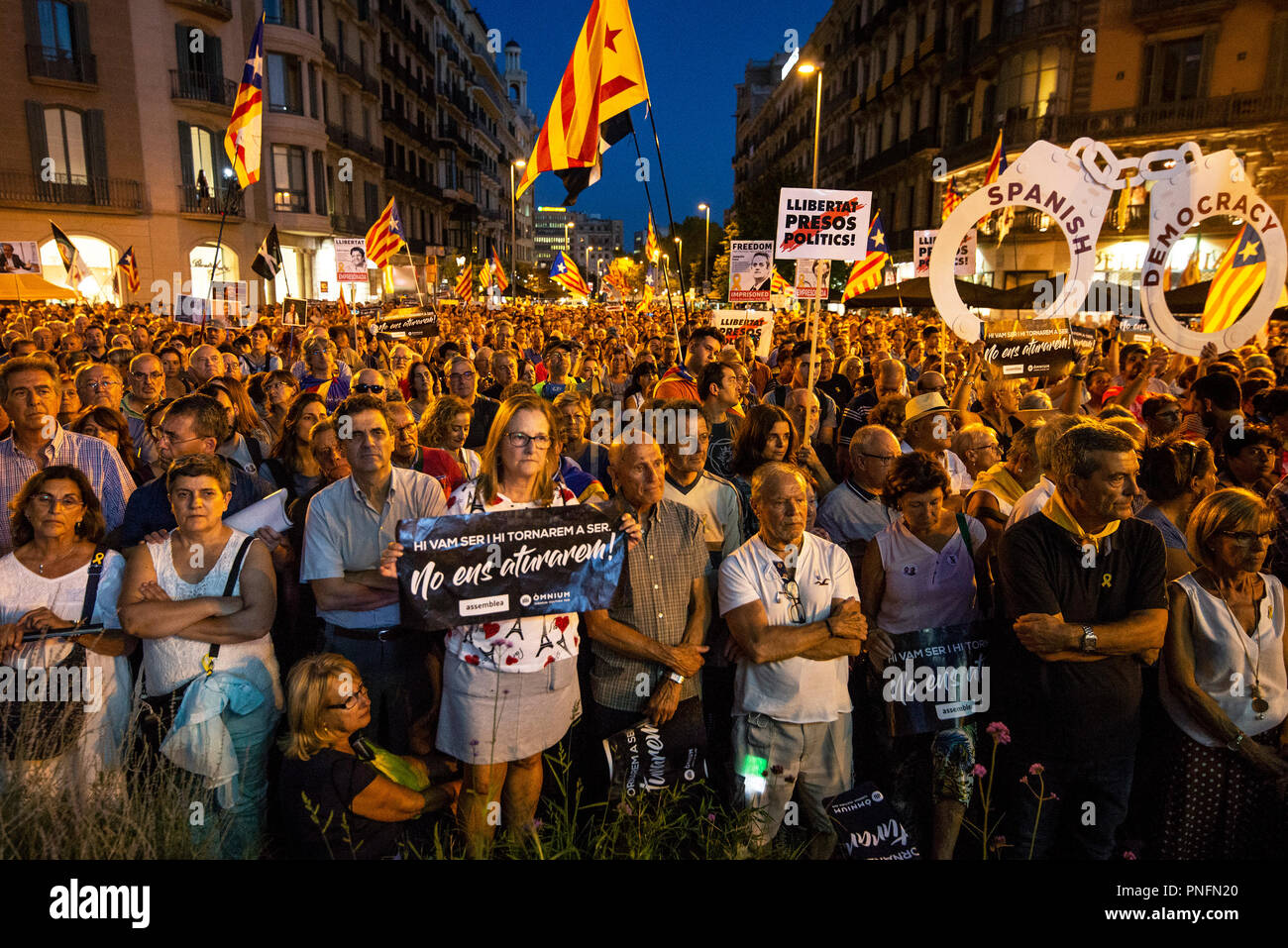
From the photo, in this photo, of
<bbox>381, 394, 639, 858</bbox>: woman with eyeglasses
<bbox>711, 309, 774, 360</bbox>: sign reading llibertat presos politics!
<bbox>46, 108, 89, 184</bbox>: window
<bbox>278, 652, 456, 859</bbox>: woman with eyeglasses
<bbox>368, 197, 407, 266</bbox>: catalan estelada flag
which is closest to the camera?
<bbox>278, 652, 456, 859</bbox>: woman with eyeglasses

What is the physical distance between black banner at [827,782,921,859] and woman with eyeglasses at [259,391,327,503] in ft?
10.9

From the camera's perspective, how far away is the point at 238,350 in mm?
10703

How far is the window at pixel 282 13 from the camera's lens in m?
33.6

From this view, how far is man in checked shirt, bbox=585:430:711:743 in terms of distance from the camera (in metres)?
3.30

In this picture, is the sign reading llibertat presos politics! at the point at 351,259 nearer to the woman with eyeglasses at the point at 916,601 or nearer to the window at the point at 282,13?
the woman with eyeglasses at the point at 916,601

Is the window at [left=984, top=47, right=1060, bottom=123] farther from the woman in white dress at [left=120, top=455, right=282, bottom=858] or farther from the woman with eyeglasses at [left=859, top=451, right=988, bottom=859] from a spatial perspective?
the woman in white dress at [left=120, top=455, right=282, bottom=858]

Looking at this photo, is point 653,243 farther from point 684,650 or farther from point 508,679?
point 508,679

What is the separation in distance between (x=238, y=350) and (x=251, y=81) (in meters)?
3.92

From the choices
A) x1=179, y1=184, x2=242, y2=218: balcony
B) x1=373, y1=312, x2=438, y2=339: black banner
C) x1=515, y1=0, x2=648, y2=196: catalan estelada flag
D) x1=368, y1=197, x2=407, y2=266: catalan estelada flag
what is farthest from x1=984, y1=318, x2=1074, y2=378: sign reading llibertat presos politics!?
x1=179, y1=184, x2=242, y2=218: balcony

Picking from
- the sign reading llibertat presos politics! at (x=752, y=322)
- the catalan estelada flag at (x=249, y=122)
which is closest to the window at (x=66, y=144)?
the catalan estelada flag at (x=249, y=122)

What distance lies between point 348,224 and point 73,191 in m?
13.5

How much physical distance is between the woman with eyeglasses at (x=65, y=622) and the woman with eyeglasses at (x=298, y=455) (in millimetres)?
1474

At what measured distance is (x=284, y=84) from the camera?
34.2 meters
